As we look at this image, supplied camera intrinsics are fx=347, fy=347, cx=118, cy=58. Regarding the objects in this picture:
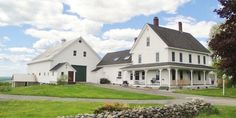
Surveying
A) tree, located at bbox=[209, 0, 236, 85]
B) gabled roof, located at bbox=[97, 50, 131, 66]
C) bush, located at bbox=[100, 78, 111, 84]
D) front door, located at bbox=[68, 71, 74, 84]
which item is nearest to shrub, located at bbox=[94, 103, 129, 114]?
tree, located at bbox=[209, 0, 236, 85]

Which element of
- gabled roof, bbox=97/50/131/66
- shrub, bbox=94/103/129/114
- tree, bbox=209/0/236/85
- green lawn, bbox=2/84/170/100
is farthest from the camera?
gabled roof, bbox=97/50/131/66

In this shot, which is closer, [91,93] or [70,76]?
[91,93]

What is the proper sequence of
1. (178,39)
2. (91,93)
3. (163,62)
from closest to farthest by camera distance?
1. (91,93)
2. (163,62)
3. (178,39)

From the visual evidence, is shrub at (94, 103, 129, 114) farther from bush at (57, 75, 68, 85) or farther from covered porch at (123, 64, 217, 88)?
bush at (57, 75, 68, 85)

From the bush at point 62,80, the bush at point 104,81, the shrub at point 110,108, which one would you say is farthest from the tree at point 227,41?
the bush at point 104,81

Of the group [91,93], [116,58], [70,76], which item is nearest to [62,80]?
[70,76]

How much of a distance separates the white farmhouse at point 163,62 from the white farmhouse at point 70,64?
4380 mm

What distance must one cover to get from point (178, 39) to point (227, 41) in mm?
37213

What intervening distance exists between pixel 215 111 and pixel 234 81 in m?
2.01

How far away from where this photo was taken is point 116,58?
6122cm

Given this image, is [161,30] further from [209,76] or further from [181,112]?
[181,112]

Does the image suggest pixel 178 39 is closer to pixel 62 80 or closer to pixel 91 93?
pixel 62 80

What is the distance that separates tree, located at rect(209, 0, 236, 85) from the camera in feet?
54.7

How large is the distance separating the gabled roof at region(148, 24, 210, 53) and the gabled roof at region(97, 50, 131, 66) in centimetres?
769
